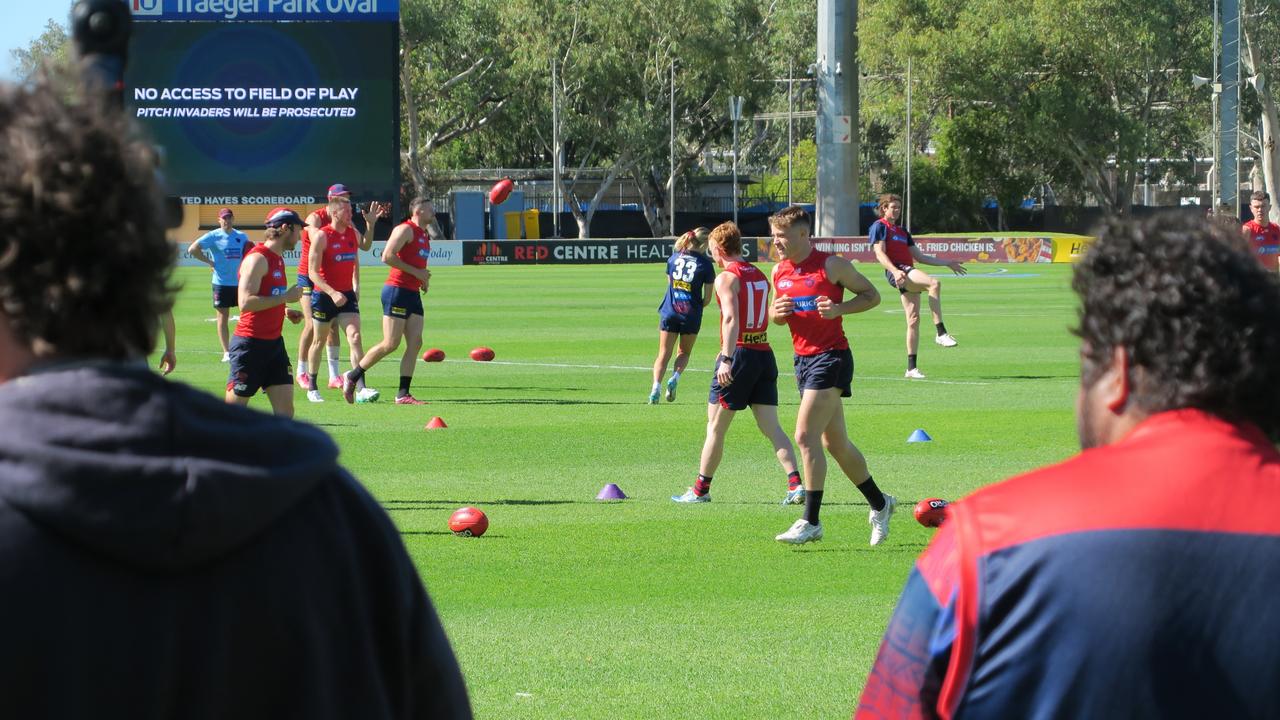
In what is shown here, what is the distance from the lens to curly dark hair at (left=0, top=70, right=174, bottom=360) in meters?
2.04

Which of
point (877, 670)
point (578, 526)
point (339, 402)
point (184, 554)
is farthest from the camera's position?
point (339, 402)

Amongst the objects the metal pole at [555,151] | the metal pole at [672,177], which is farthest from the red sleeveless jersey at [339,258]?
the metal pole at [672,177]

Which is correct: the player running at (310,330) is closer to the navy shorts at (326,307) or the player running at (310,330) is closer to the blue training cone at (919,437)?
the navy shorts at (326,307)

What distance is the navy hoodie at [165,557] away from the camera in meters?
1.96

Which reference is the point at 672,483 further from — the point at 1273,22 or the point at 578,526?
the point at 1273,22

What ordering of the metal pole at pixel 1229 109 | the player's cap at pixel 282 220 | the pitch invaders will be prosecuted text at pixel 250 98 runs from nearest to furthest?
the player's cap at pixel 282 220, the metal pole at pixel 1229 109, the pitch invaders will be prosecuted text at pixel 250 98

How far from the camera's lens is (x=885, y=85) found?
281 ft

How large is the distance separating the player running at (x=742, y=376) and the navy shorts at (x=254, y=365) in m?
Answer: 3.47

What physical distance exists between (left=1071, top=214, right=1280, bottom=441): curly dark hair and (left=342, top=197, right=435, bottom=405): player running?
613 inches

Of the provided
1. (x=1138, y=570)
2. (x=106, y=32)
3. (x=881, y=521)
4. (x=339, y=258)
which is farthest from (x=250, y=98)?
(x=1138, y=570)

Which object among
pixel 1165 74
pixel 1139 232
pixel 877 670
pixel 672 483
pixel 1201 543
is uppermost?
pixel 1165 74

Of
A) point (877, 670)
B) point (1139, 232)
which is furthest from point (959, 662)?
point (1139, 232)

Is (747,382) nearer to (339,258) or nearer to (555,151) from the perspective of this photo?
(339,258)

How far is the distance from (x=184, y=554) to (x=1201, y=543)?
4.50ft
